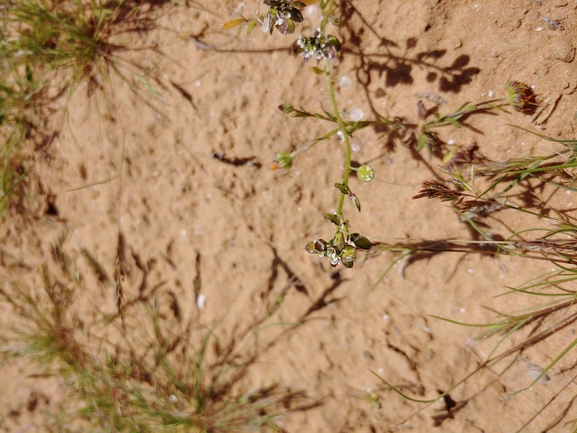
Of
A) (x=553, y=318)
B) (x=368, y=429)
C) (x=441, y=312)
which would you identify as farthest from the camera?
(x=368, y=429)

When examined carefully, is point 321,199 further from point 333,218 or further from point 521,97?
point 521,97

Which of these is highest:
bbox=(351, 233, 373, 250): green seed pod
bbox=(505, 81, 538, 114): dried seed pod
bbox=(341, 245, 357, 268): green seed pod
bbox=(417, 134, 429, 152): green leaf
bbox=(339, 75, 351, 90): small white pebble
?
bbox=(339, 75, 351, 90): small white pebble

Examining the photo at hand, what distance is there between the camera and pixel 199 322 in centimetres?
202

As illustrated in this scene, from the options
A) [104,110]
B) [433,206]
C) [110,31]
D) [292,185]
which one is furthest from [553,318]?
[110,31]

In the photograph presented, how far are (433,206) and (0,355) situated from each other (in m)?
2.30

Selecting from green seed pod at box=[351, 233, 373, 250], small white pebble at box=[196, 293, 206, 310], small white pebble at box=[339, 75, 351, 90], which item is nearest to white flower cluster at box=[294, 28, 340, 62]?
small white pebble at box=[339, 75, 351, 90]

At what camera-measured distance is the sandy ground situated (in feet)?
5.27

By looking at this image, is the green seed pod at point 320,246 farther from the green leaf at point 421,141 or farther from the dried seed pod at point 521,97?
the dried seed pod at point 521,97

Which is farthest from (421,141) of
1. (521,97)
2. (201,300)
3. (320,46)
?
(201,300)

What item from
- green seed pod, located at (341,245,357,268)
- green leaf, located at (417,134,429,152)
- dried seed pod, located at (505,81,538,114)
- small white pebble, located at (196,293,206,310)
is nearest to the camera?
green seed pod, located at (341,245,357,268)

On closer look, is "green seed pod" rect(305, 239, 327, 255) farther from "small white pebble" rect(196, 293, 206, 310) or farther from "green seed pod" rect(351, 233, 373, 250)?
"small white pebble" rect(196, 293, 206, 310)

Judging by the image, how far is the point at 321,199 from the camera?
1824mm

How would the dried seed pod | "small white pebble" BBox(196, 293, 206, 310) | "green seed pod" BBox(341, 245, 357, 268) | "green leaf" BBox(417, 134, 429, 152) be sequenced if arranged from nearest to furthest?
1. "green seed pod" BBox(341, 245, 357, 268)
2. the dried seed pod
3. "green leaf" BBox(417, 134, 429, 152)
4. "small white pebble" BBox(196, 293, 206, 310)

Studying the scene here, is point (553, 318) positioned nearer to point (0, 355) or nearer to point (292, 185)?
point (292, 185)
